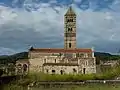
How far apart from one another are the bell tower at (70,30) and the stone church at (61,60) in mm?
5019

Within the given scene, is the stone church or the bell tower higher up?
the bell tower

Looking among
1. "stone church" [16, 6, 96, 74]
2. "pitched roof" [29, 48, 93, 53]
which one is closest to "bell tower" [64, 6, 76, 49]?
"stone church" [16, 6, 96, 74]

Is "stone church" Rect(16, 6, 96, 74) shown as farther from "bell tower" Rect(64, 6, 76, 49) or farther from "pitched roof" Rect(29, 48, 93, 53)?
"bell tower" Rect(64, 6, 76, 49)

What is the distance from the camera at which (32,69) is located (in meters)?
92.5

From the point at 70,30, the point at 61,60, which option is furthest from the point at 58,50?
the point at 70,30

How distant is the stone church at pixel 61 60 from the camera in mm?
91188

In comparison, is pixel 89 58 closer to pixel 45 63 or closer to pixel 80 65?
pixel 80 65

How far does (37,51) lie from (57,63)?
6.04 m

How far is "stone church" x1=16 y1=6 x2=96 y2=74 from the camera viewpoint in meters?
91.2

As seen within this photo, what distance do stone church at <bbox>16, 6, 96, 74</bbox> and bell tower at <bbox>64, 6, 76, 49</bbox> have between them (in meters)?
5.02

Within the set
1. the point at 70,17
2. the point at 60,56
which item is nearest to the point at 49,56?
the point at 60,56

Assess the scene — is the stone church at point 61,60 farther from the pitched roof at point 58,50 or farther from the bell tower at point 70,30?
the bell tower at point 70,30

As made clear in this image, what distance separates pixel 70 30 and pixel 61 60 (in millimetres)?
14948

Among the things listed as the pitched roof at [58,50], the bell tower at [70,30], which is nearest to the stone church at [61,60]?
the pitched roof at [58,50]
